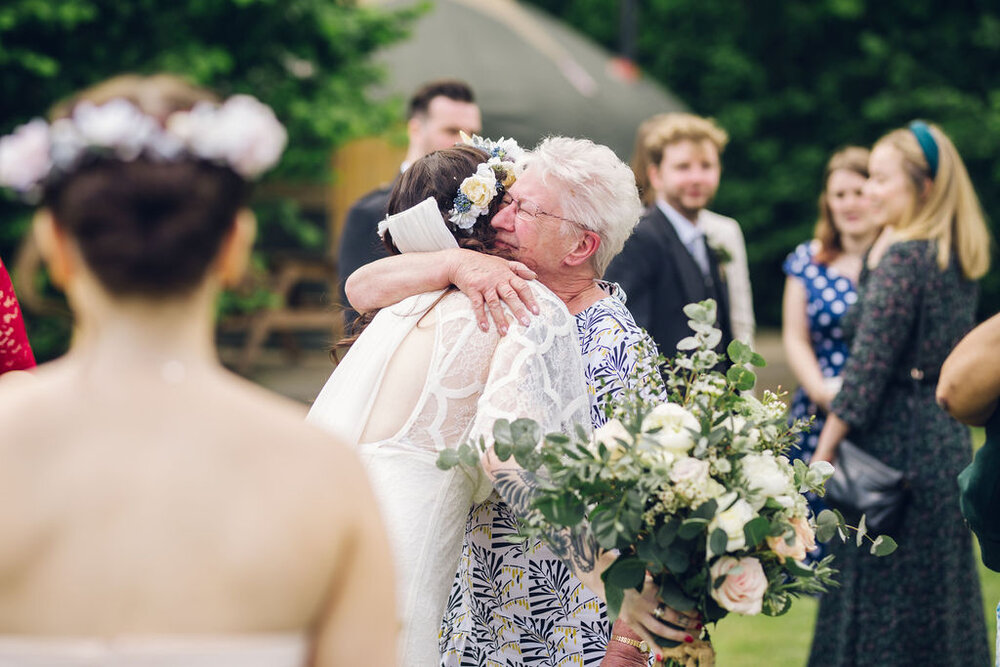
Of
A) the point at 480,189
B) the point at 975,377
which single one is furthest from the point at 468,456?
the point at 975,377

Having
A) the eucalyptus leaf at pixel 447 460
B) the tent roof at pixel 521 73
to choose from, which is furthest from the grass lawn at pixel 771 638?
the tent roof at pixel 521 73

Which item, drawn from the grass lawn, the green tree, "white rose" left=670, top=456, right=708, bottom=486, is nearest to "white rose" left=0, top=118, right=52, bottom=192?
"white rose" left=670, top=456, right=708, bottom=486

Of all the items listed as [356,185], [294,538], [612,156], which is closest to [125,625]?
[294,538]

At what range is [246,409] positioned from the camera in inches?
58.9

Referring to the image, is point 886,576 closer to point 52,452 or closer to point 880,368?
point 880,368

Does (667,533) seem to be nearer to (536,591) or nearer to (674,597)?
(674,597)

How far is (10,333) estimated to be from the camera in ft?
10.8

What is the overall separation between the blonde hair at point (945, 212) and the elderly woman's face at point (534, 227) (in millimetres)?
2379

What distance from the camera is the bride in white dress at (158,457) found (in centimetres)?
138

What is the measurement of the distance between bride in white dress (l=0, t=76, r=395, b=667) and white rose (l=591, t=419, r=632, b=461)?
0.89 meters

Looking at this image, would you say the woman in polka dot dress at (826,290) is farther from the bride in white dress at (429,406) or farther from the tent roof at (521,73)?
the tent roof at (521,73)

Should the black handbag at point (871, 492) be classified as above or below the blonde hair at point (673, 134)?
below

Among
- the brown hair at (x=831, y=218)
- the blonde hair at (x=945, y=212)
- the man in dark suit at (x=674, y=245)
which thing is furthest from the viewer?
the brown hair at (x=831, y=218)

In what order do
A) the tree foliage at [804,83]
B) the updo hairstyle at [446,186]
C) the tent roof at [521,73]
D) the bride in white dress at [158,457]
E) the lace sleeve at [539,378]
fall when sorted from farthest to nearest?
the tree foliage at [804,83]
the tent roof at [521,73]
the updo hairstyle at [446,186]
the lace sleeve at [539,378]
the bride in white dress at [158,457]
